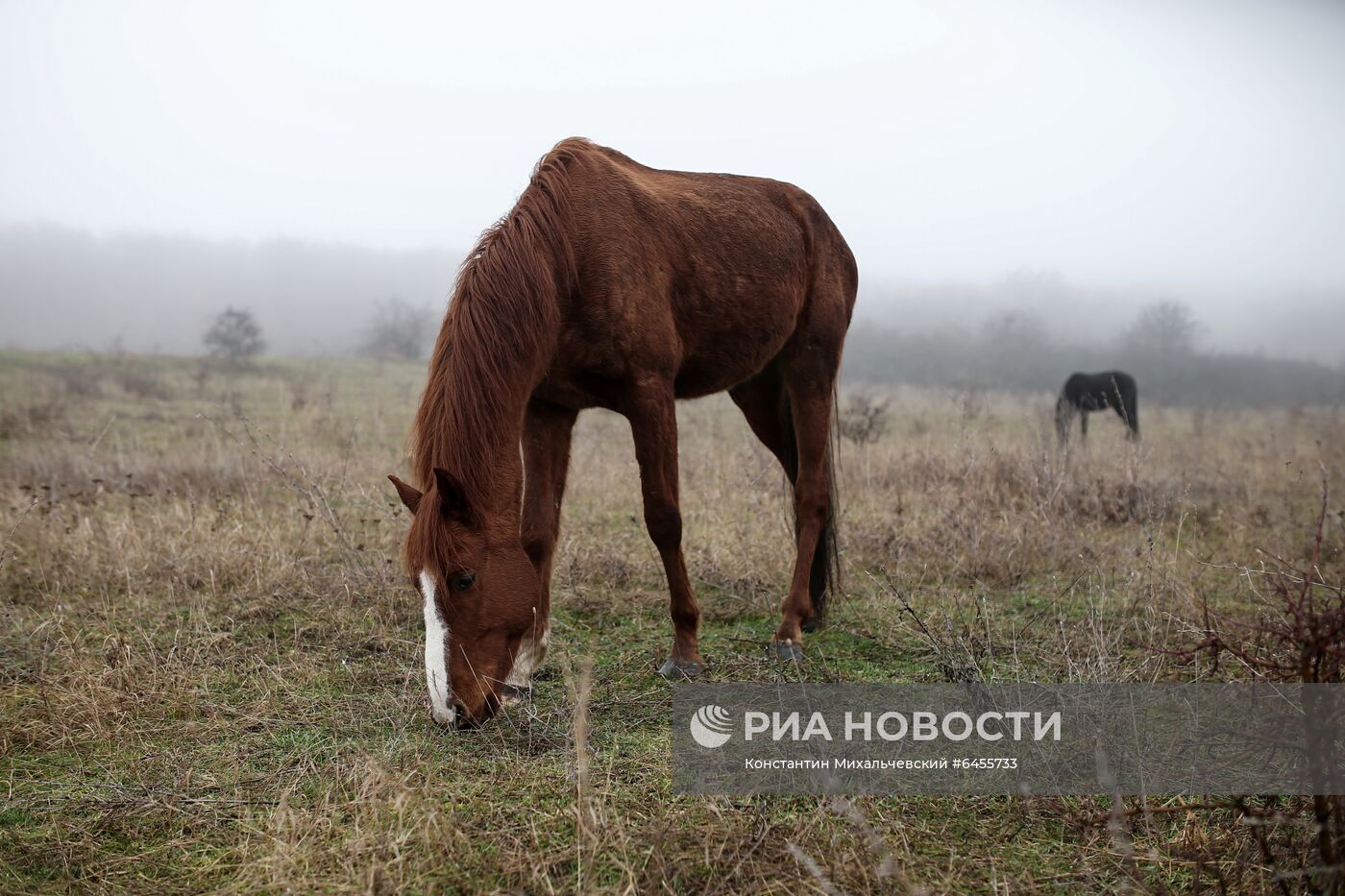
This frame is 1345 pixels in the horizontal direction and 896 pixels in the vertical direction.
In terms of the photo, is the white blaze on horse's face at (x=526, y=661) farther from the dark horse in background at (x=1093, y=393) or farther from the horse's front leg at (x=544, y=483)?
the dark horse in background at (x=1093, y=393)

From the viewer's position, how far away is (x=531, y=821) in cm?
234

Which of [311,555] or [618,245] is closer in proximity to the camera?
[618,245]

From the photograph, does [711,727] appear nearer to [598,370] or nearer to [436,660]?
[436,660]

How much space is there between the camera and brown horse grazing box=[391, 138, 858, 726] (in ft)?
9.80

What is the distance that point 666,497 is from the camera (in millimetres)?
3885

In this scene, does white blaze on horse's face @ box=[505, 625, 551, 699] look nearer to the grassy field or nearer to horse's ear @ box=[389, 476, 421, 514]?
the grassy field

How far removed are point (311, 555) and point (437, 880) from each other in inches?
150

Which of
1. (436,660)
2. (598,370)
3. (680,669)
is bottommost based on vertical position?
(680,669)

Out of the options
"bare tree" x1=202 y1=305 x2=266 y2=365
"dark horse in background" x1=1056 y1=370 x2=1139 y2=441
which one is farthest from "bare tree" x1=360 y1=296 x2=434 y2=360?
"dark horse in background" x1=1056 y1=370 x2=1139 y2=441

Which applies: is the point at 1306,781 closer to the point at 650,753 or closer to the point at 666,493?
the point at 650,753

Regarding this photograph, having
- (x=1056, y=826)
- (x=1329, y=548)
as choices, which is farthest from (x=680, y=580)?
(x=1329, y=548)

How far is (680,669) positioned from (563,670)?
2.62ft

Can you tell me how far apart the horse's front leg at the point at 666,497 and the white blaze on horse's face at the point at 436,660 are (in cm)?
123

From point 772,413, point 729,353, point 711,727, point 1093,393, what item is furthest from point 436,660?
point 1093,393
